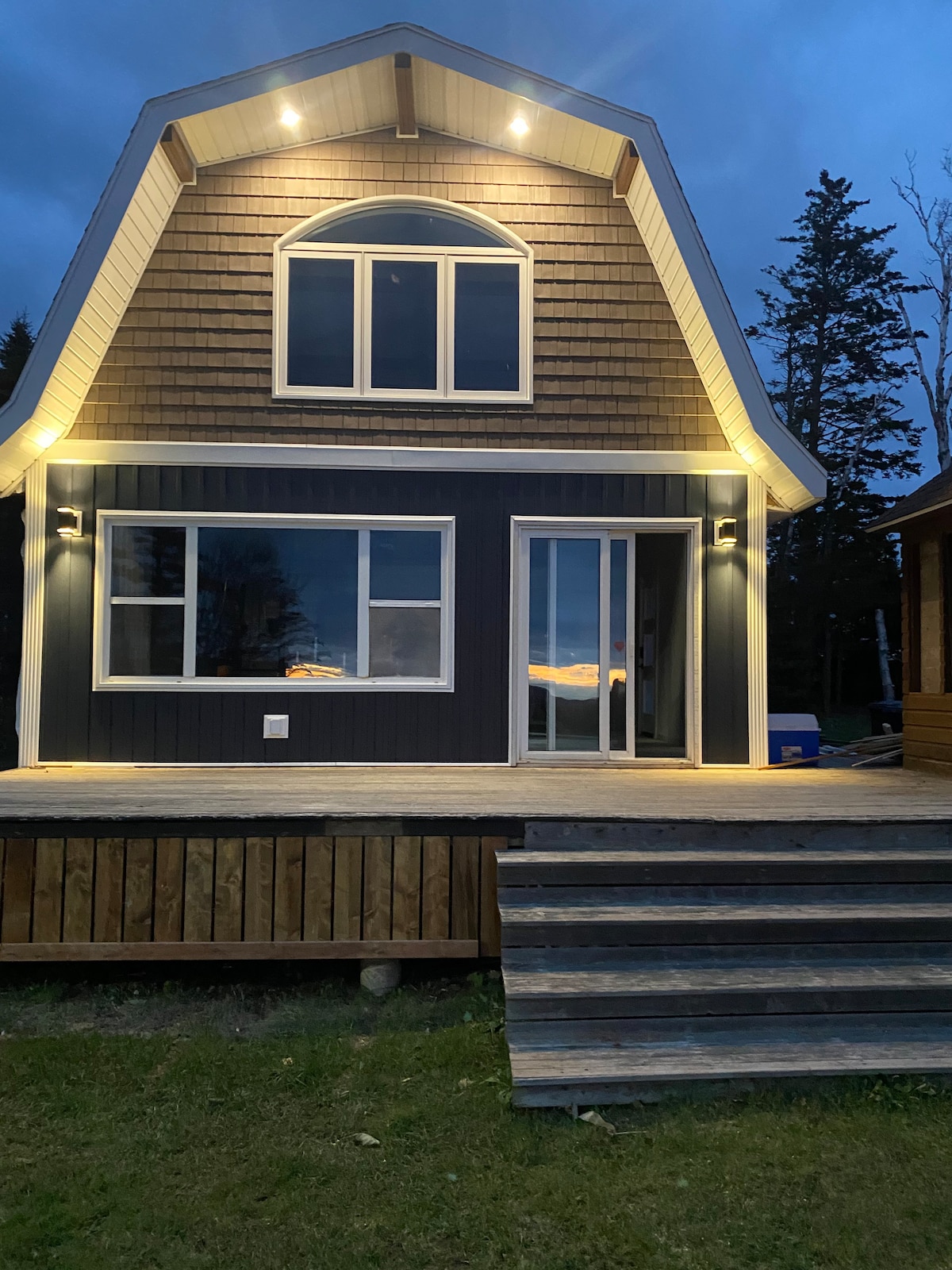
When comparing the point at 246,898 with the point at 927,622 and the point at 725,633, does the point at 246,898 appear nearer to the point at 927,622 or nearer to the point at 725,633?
the point at 725,633

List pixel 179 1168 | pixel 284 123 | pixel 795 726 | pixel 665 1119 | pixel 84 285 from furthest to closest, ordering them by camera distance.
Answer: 1. pixel 795 726
2. pixel 284 123
3. pixel 84 285
4. pixel 665 1119
5. pixel 179 1168

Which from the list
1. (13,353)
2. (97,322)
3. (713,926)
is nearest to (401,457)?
(97,322)

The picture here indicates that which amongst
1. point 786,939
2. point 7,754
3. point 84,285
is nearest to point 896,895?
point 786,939

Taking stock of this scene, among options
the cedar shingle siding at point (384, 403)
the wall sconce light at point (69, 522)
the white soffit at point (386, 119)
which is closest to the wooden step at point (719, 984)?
the cedar shingle siding at point (384, 403)

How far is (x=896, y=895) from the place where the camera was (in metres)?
3.89

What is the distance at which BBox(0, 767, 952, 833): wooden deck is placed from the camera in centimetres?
418

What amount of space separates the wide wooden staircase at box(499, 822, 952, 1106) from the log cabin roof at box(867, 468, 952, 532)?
2.63 m

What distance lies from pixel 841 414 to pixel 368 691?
17.2m

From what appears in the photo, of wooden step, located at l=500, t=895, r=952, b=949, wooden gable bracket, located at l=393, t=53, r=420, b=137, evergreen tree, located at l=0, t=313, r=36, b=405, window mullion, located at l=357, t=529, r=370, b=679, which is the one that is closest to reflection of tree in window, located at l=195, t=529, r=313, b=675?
window mullion, located at l=357, t=529, r=370, b=679

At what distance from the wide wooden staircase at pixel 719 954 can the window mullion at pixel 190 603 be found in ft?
11.5

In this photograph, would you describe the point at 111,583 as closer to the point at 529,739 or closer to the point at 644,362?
the point at 529,739

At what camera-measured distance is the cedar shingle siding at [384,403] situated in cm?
664

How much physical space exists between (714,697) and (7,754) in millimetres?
12614

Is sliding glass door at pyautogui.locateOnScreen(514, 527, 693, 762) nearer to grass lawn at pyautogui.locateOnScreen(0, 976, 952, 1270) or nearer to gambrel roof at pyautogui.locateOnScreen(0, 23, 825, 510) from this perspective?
gambrel roof at pyautogui.locateOnScreen(0, 23, 825, 510)
